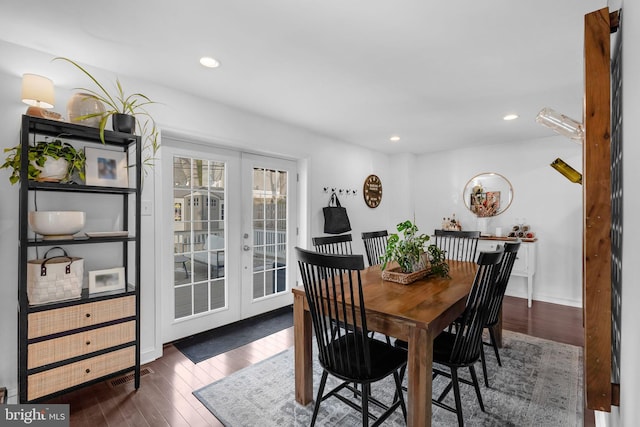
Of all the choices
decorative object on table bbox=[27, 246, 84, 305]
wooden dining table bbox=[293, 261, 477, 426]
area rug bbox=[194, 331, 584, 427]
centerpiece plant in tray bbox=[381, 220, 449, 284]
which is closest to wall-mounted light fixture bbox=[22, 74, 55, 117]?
decorative object on table bbox=[27, 246, 84, 305]

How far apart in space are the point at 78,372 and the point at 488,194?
17.2 feet

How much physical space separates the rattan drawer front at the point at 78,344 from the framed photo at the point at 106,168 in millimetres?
1001

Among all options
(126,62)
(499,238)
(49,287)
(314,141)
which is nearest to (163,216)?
(49,287)

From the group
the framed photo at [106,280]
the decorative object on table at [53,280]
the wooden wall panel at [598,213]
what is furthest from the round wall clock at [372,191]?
the wooden wall panel at [598,213]

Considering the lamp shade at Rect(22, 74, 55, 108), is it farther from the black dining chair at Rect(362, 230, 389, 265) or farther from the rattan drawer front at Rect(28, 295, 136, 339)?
the black dining chair at Rect(362, 230, 389, 265)

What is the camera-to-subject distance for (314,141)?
13.8 ft

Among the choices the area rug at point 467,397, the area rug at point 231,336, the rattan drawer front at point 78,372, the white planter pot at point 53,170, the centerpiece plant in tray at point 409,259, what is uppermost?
the white planter pot at point 53,170

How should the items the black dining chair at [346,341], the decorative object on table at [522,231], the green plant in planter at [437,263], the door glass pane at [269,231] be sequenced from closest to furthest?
the black dining chair at [346,341] → the green plant in planter at [437,263] → the door glass pane at [269,231] → the decorative object on table at [522,231]

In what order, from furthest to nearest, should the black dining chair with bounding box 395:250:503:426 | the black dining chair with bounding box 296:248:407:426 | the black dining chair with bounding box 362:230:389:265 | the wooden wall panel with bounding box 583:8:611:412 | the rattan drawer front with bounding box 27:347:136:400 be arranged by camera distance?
1. the black dining chair with bounding box 362:230:389:265
2. the rattan drawer front with bounding box 27:347:136:400
3. the black dining chair with bounding box 395:250:503:426
4. the black dining chair with bounding box 296:248:407:426
5. the wooden wall panel with bounding box 583:8:611:412

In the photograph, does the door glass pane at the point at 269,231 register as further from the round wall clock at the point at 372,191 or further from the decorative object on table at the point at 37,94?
the decorative object on table at the point at 37,94

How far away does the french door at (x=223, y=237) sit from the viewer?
9.96 feet

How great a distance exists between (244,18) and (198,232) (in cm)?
211

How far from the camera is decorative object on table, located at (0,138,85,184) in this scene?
188 centimetres

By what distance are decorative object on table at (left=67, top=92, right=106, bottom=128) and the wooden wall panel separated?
8.60 ft
